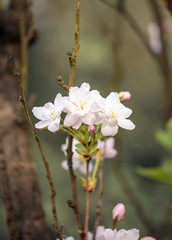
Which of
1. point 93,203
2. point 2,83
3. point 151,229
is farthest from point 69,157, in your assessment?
point 93,203

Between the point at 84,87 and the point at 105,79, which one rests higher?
the point at 105,79

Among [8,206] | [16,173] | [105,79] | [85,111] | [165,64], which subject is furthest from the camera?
[105,79]

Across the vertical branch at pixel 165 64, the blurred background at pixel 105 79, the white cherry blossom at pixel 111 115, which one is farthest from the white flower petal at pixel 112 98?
the blurred background at pixel 105 79

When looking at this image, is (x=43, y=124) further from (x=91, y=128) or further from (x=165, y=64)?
(x=165, y=64)

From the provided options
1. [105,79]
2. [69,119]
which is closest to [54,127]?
[69,119]

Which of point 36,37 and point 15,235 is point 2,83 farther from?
point 15,235

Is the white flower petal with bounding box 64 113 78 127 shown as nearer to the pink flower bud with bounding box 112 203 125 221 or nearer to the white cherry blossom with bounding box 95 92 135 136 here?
the white cherry blossom with bounding box 95 92 135 136

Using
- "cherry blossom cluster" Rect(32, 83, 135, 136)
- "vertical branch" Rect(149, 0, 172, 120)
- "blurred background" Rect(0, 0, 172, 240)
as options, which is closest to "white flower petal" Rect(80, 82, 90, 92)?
"cherry blossom cluster" Rect(32, 83, 135, 136)
